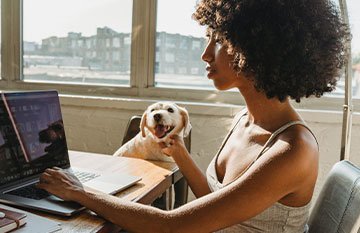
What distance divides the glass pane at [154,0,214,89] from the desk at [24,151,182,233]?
95 centimetres

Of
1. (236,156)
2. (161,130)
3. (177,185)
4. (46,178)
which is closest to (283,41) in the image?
(236,156)

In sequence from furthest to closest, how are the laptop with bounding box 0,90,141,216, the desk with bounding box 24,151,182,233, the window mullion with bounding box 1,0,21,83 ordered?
the window mullion with bounding box 1,0,21,83 → the laptop with bounding box 0,90,141,216 → the desk with bounding box 24,151,182,233

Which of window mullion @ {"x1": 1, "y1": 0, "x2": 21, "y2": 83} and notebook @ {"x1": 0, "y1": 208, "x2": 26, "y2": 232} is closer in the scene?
notebook @ {"x1": 0, "y1": 208, "x2": 26, "y2": 232}

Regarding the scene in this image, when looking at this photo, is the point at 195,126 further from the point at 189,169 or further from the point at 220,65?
the point at 220,65

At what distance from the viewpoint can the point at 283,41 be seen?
1.00 metres

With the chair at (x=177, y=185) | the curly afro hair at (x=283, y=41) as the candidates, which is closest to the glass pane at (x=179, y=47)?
the chair at (x=177, y=185)

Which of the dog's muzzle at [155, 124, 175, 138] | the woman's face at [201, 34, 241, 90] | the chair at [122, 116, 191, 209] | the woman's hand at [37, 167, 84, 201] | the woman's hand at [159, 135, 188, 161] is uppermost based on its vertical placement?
the woman's face at [201, 34, 241, 90]

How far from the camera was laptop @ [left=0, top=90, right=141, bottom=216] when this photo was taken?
1014 mm

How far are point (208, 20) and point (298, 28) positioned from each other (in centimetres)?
28

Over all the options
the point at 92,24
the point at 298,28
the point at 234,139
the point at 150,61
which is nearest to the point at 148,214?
the point at 234,139

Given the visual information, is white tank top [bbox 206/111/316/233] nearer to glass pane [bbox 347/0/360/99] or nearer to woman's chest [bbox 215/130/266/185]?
woman's chest [bbox 215/130/266/185]

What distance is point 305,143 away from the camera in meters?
0.94

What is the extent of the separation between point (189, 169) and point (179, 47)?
1193mm

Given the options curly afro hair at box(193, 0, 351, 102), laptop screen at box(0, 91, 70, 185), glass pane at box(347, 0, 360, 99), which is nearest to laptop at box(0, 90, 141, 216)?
laptop screen at box(0, 91, 70, 185)
